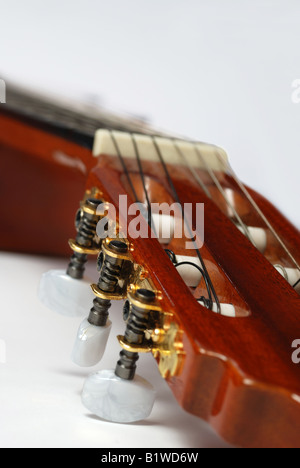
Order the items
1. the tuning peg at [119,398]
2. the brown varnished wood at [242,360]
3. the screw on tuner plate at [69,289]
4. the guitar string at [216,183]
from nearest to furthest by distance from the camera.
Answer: the brown varnished wood at [242,360], the tuning peg at [119,398], the guitar string at [216,183], the screw on tuner plate at [69,289]

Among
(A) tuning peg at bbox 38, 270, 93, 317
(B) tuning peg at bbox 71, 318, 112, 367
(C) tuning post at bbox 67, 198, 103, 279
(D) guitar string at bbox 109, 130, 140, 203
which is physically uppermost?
(D) guitar string at bbox 109, 130, 140, 203

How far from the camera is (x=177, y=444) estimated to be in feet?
2.04

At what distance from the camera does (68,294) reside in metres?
0.93

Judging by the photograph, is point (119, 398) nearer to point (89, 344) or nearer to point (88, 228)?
point (89, 344)

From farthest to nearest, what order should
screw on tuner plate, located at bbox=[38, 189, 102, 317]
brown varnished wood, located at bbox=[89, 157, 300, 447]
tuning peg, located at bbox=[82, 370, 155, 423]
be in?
screw on tuner plate, located at bbox=[38, 189, 102, 317], tuning peg, located at bbox=[82, 370, 155, 423], brown varnished wood, located at bbox=[89, 157, 300, 447]

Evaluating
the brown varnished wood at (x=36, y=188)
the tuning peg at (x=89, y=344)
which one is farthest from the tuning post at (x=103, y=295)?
the brown varnished wood at (x=36, y=188)

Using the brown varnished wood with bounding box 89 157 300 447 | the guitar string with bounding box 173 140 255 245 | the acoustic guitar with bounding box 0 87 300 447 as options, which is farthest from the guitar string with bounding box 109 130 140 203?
the brown varnished wood with bounding box 89 157 300 447

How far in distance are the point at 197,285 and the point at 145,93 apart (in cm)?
137

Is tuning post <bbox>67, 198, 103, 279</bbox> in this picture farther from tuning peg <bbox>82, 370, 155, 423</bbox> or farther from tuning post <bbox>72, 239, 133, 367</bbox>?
tuning peg <bbox>82, 370, 155, 423</bbox>

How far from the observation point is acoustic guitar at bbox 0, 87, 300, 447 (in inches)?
19.8

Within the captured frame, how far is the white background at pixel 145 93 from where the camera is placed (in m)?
0.65

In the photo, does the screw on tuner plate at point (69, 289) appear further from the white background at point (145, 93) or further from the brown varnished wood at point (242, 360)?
the brown varnished wood at point (242, 360)

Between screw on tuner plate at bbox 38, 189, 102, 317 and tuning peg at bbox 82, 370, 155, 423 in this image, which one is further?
screw on tuner plate at bbox 38, 189, 102, 317

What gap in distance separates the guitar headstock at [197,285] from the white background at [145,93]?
0.05 m
